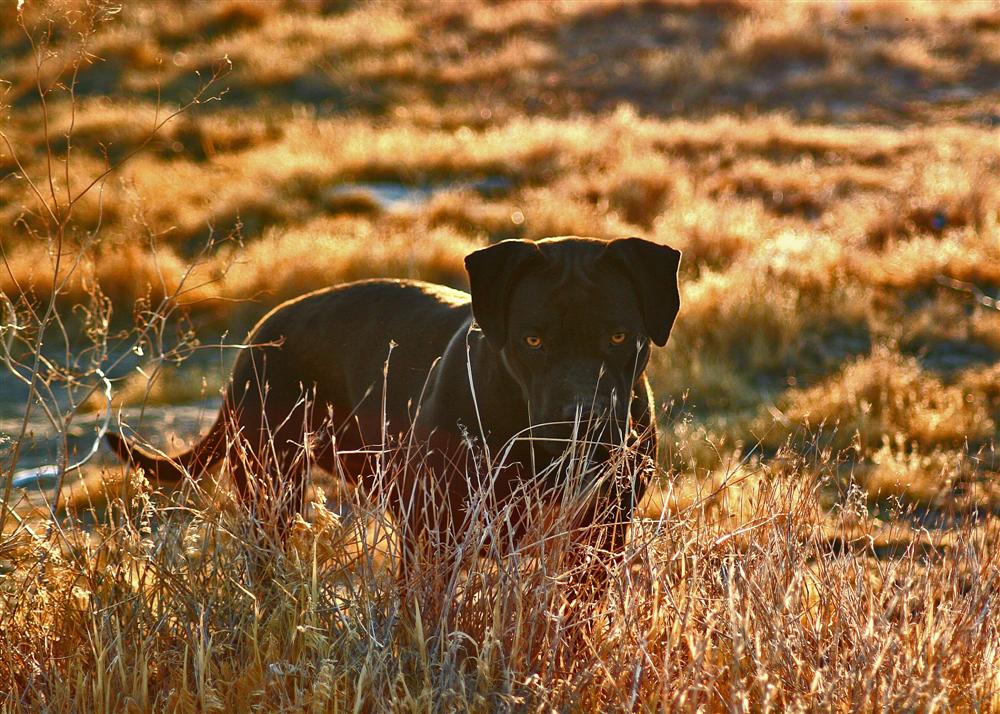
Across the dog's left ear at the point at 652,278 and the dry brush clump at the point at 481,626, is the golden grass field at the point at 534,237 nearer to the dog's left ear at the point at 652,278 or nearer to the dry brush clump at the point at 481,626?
the dry brush clump at the point at 481,626

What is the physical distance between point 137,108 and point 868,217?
10.2 m

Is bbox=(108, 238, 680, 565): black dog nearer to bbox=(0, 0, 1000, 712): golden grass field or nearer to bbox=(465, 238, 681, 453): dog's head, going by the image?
bbox=(465, 238, 681, 453): dog's head

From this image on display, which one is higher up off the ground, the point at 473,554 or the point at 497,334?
the point at 497,334

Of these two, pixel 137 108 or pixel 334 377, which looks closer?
pixel 334 377

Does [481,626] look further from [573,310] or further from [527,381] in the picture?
[573,310]

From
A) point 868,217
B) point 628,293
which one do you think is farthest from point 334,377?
point 868,217

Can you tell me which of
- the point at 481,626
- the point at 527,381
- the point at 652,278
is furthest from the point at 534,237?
the point at 481,626

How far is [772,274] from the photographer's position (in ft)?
29.2

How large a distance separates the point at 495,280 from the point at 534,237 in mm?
6530

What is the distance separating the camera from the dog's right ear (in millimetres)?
3480

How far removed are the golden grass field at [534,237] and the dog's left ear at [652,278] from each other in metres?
0.41

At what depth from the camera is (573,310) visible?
3404 millimetres

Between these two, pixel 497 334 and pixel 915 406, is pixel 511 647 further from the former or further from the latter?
pixel 915 406

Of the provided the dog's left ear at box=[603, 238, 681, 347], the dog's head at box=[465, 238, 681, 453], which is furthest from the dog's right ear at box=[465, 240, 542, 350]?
the dog's left ear at box=[603, 238, 681, 347]
